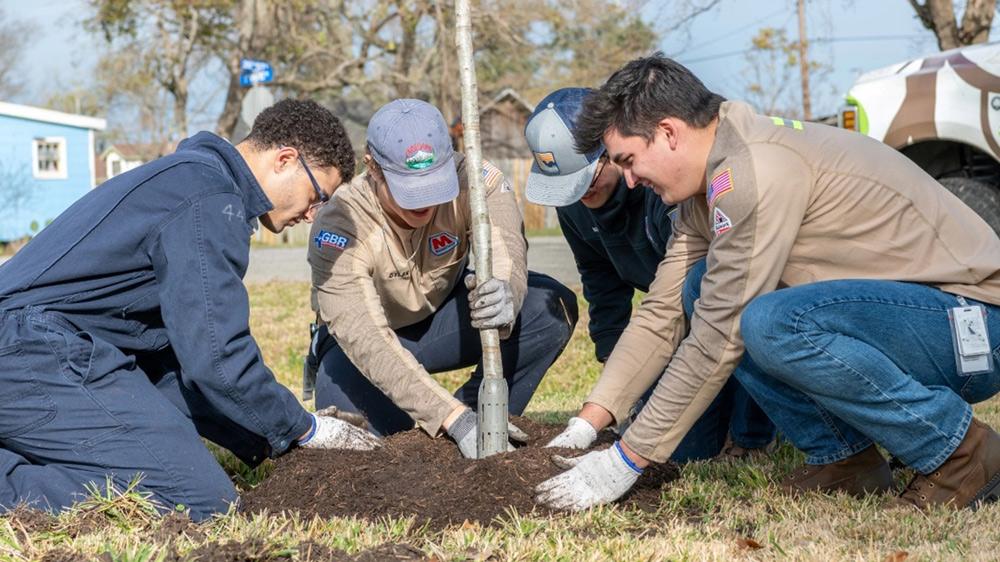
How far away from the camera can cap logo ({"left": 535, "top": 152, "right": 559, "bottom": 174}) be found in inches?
177

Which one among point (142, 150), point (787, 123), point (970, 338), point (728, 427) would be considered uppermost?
point (787, 123)

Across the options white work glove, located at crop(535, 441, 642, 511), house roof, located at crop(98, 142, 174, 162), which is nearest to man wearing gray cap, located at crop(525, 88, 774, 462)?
white work glove, located at crop(535, 441, 642, 511)

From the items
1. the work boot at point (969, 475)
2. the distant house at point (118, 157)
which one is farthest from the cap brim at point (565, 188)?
the distant house at point (118, 157)

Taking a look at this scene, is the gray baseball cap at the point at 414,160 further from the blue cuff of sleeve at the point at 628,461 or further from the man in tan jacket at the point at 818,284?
the blue cuff of sleeve at the point at 628,461

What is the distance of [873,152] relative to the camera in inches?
141

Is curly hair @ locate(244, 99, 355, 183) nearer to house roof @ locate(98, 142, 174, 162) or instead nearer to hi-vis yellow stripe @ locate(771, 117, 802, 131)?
hi-vis yellow stripe @ locate(771, 117, 802, 131)

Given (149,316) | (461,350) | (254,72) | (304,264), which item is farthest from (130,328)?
(304,264)

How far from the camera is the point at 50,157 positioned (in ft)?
100

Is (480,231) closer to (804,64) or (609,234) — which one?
(609,234)

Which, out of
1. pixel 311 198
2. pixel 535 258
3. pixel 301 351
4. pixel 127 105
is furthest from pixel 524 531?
pixel 127 105

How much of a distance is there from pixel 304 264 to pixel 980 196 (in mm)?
11709

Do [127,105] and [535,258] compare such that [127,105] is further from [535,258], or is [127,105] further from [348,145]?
[348,145]

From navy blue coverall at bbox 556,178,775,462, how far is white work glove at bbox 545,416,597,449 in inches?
30.3

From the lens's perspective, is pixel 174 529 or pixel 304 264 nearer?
pixel 174 529
